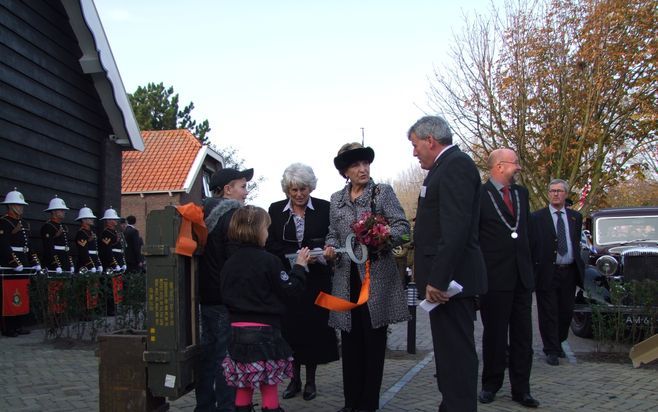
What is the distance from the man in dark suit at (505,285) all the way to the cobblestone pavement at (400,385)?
0.91 feet

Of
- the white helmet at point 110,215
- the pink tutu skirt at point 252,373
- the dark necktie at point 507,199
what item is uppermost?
the white helmet at point 110,215

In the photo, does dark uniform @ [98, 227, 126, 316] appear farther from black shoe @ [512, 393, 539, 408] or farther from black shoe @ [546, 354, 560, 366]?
black shoe @ [512, 393, 539, 408]

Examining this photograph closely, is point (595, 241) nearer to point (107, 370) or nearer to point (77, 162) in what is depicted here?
point (107, 370)

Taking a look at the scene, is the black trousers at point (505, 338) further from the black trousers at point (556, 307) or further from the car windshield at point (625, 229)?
the car windshield at point (625, 229)

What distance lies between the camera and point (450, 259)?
3631mm

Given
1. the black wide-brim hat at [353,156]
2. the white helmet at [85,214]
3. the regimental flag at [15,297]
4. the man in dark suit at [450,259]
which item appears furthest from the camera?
the white helmet at [85,214]

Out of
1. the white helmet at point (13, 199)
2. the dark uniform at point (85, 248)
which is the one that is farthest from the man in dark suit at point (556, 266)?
the dark uniform at point (85, 248)

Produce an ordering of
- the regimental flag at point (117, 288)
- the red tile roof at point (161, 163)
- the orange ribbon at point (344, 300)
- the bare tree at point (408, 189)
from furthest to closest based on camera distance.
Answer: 1. the bare tree at point (408, 189)
2. the red tile roof at point (161, 163)
3. the regimental flag at point (117, 288)
4. the orange ribbon at point (344, 300)

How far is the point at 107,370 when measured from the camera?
4.09 metres

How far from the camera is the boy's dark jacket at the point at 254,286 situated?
400 cm

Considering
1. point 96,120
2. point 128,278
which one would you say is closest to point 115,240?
point 96,120

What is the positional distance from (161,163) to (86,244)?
18.8m

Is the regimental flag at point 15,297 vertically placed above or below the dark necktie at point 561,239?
Result: below

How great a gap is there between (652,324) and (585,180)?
59.3 feet
